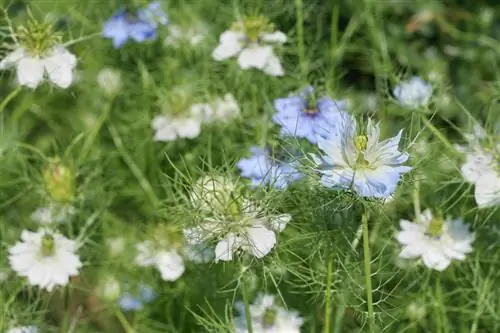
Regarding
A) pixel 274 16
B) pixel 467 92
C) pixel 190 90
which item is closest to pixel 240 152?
pixel 190 90

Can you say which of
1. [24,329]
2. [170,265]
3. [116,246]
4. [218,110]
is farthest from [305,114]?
[24,329]

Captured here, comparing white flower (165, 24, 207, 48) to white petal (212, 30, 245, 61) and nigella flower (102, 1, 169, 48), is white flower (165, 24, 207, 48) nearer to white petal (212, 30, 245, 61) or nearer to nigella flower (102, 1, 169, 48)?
nigella flower (102, 1, 169, 48)

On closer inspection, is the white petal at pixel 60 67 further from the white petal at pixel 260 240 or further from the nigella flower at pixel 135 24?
the white petal at pixel 260 240

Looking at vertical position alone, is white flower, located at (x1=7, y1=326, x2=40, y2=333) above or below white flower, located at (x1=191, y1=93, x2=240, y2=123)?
below

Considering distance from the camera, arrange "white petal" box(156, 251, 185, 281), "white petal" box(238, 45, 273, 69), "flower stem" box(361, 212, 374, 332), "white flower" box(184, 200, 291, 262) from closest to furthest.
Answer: "flower stem" box(361, 212, 374, 332), "white flower" box(184, 200, 291, 262), "white petal" box(156, 251, 185, 281), "white petal" box(238, 45, 273, 69)

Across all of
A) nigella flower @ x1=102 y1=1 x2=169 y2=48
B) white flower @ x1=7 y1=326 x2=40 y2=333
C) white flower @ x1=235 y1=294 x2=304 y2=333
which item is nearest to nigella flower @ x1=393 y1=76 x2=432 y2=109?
white flower @ x1=235 y1=294 x2=304 y2=333

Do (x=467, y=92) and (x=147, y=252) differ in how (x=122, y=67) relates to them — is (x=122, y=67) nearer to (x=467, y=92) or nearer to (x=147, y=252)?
(x=147, y=252)

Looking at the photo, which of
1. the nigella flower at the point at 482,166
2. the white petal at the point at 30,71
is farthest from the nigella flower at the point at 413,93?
the white petal at the point at 30,71
